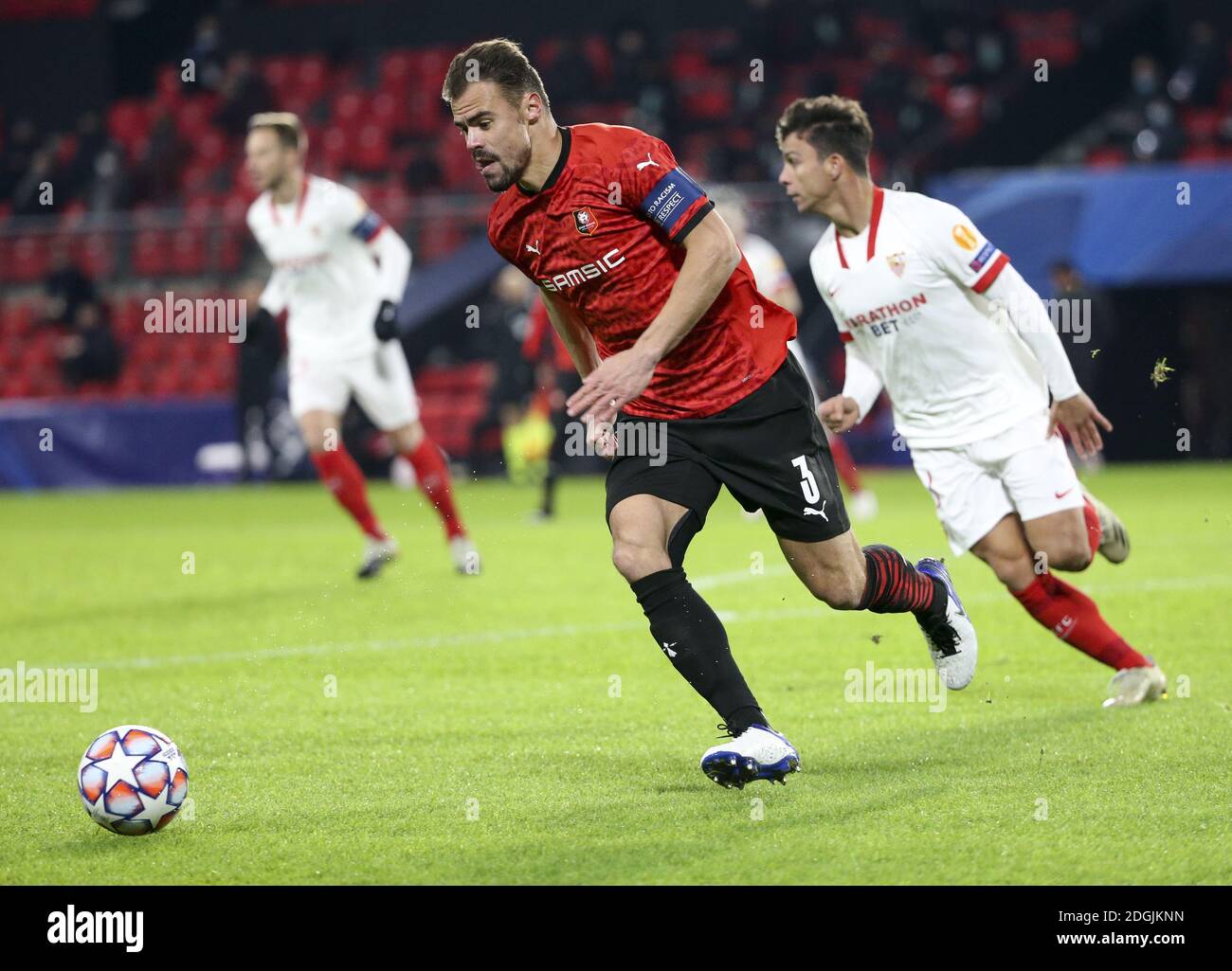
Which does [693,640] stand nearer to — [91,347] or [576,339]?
[576,339]

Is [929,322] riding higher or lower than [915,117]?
lower

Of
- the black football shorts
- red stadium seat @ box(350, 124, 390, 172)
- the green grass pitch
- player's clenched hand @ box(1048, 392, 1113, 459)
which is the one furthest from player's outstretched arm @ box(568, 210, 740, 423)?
red stadium seat @ box(350, 124, 390, 172)

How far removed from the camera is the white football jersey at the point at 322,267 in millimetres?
10516

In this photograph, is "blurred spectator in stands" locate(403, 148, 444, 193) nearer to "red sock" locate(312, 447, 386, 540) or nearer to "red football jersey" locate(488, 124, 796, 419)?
"red sock" locate(312, 447, 386, 540)

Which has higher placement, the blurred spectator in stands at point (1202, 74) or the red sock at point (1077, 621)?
the blurred spectator in stands at point (1202, 74)

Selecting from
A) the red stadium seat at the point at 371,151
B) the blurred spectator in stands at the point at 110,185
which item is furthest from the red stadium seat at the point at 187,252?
the red stadium seat at the point at 371,151

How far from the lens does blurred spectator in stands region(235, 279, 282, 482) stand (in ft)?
63.6

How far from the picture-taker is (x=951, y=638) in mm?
5895

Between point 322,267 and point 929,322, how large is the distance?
540 centimetres

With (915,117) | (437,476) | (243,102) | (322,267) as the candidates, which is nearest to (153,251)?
(243,102)

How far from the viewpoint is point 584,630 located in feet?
27.1

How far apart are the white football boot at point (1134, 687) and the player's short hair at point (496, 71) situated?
111 inches

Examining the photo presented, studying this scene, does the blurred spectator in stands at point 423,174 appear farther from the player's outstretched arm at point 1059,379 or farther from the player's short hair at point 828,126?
the player's outstretched arm at point 1059,379
